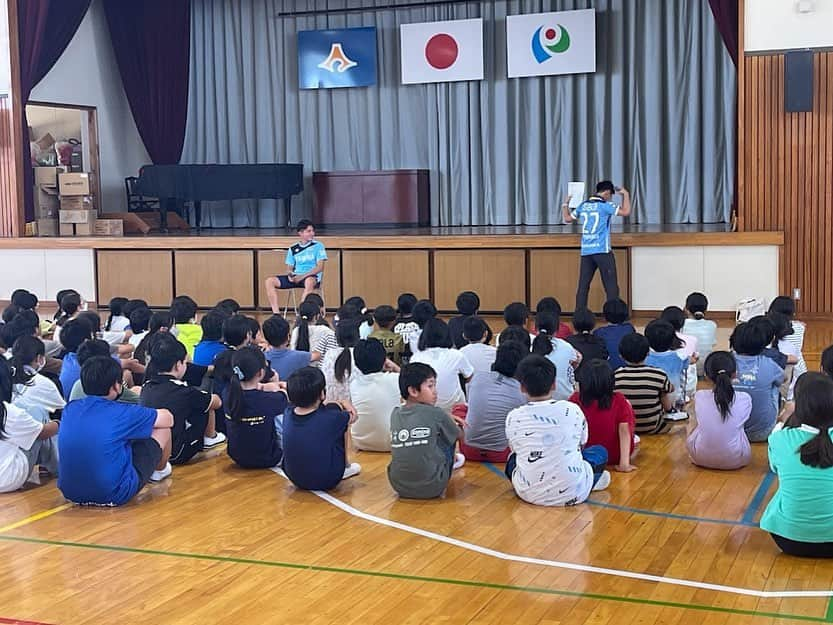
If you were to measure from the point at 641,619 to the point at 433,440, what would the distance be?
1.63 m

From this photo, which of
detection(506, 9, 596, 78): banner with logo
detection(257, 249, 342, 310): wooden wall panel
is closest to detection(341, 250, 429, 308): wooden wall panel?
detection(257, 249, 342, 310): wooden wall panel

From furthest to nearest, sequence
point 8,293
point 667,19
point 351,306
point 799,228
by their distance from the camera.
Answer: point 667,19 < point 8,293 < point 799,228 < point 351,306

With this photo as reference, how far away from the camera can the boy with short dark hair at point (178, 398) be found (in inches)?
221

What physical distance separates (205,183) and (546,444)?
1065 centimetres

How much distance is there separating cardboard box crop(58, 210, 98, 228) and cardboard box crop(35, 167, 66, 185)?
746mm

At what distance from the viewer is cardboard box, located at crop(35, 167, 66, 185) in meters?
14.8

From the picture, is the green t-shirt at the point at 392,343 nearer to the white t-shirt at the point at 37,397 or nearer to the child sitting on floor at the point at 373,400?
the child sitting on floor at the point at 373,400

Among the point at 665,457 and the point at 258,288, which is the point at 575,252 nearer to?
the point at 258,288

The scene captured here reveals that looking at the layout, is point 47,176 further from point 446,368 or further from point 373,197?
point 446,368

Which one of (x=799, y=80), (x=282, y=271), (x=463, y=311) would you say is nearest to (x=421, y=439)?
(x=463, y=311)

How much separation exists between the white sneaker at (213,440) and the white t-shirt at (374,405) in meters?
0.79

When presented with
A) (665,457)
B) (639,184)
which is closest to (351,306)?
(665,457)

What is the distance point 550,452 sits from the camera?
16.3 ft

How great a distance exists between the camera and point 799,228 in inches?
427
